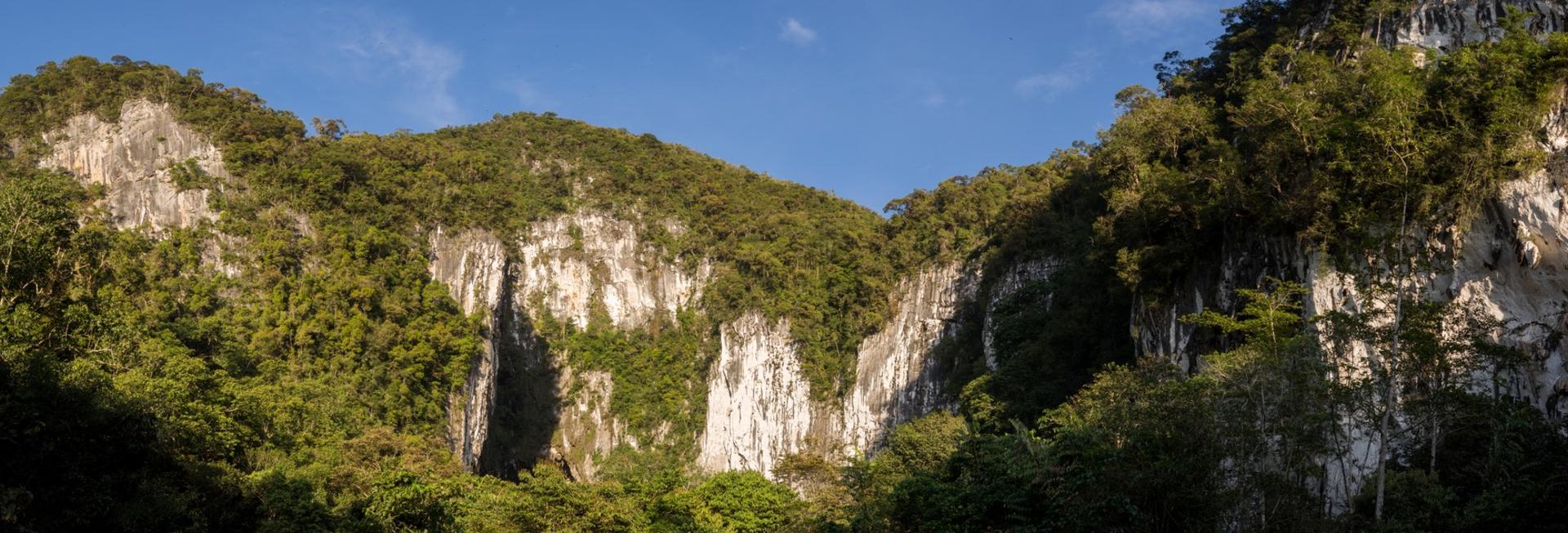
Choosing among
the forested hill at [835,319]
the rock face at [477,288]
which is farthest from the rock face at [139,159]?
the rock face at [477,288]

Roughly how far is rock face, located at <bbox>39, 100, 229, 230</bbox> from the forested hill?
0.17 metres

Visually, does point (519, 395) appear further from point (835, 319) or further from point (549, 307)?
point (835, 319)

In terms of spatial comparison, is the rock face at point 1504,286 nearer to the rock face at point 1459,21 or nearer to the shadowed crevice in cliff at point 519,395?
the rock face at point 1459,21

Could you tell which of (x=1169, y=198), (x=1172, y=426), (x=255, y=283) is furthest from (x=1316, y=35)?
(x=255, y=283)

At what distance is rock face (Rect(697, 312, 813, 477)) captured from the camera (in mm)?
47719

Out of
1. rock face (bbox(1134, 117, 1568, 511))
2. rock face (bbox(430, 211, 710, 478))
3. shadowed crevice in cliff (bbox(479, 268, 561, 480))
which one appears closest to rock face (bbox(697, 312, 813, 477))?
rock face (bbox(430, 211, 710, 478))

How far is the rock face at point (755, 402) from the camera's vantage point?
157 feet

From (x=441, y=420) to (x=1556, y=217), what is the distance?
3154 cm

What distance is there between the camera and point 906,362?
44.2 m

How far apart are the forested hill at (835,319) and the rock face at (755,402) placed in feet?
0.55

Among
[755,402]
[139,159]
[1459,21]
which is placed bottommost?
[755,402]

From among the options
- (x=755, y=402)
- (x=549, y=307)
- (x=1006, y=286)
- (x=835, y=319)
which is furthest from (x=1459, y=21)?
(x=549, y=307)

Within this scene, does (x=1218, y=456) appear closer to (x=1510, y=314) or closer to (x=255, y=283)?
(x=1510, y=314)

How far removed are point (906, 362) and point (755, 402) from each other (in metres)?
7.36
